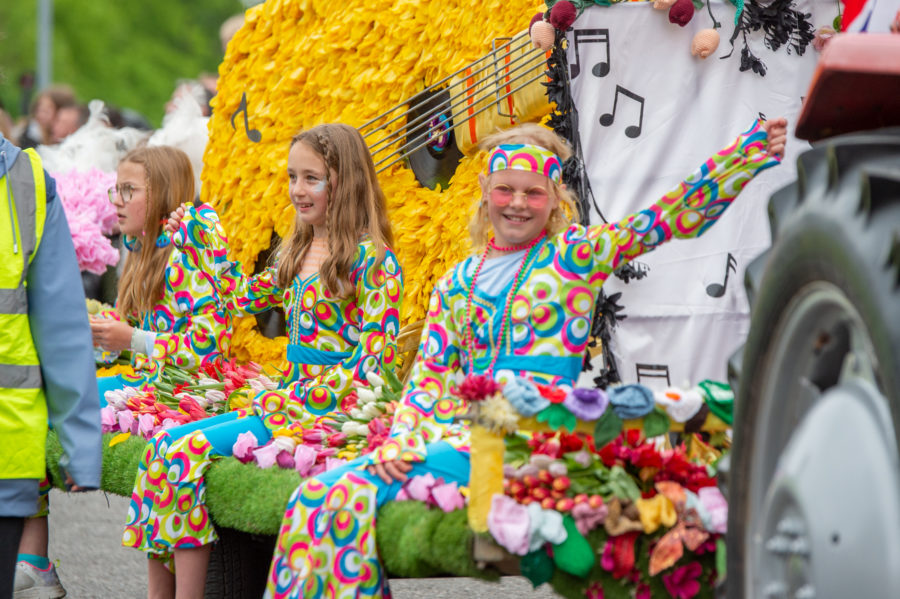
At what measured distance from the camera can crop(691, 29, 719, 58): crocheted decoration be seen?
13.9ft

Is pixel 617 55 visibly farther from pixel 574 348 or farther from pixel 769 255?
pixel 769 255

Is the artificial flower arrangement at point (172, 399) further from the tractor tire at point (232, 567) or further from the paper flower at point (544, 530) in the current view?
the paper flower at point (544, 530)

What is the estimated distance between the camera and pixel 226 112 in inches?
254

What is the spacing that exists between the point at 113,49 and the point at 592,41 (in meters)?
27.5

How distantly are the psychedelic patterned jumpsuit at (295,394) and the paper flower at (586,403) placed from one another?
129 cm

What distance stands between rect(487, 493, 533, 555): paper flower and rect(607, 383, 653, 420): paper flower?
31 centimetres

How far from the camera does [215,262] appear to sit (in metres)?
4.85

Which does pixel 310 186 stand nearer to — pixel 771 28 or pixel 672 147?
pixel 672 147

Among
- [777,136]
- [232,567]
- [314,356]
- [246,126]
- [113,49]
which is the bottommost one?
[232,567]

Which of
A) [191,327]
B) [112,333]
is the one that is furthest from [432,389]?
[112,333]

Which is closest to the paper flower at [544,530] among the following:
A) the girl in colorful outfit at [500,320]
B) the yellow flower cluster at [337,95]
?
the girl in colorful outfit at [500,320]

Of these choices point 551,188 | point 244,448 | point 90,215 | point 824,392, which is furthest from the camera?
point 90,215

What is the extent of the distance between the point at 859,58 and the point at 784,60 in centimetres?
232

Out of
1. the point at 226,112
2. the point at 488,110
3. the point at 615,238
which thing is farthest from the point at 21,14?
the point at 615,238
